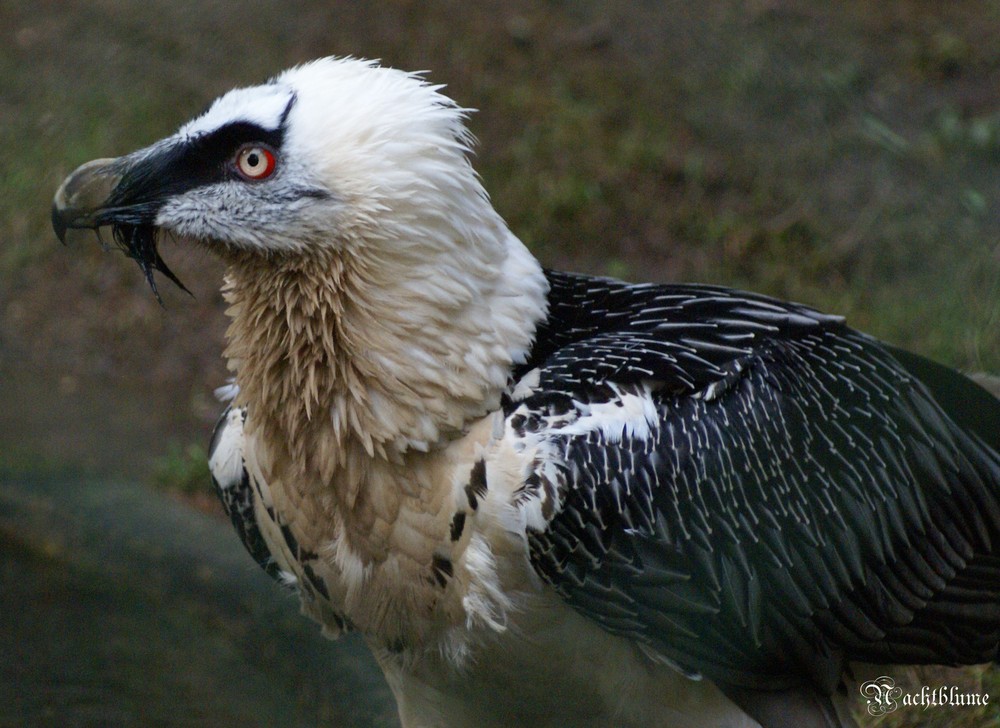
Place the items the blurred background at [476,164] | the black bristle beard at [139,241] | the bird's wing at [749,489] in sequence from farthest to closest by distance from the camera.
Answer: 1. the blurred background at [476,164]
2. the black bristle beard at [139,241]
3. the bird's wing at [749,489]

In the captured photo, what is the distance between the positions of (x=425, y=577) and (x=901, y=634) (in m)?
1.44

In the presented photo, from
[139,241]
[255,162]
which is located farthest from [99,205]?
[255,162]

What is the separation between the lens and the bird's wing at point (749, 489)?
11.1ft

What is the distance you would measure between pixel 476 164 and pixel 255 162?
4.50 m

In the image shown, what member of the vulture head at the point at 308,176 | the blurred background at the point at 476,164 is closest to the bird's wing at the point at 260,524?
the vulture head at the point at 308,176

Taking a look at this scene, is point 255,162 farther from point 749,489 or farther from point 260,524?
point 749,489

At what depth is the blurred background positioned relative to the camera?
17.6 feet

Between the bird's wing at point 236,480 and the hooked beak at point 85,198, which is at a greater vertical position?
the hooked beak at point 85,198

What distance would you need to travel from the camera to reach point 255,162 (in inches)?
137
